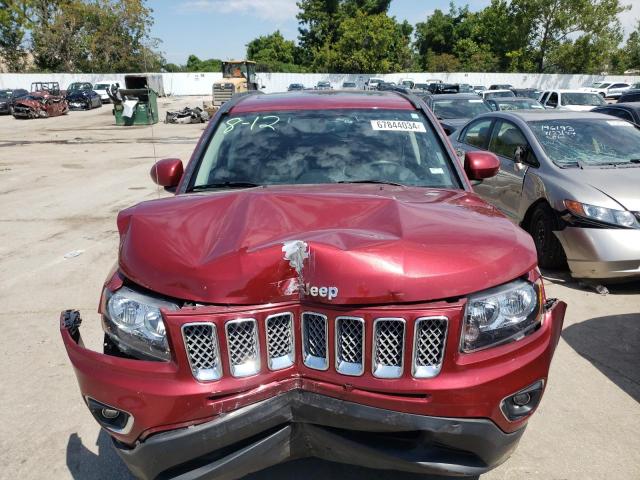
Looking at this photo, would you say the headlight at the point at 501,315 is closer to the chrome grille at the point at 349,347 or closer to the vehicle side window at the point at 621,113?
the chrome grille at the point at 349,347

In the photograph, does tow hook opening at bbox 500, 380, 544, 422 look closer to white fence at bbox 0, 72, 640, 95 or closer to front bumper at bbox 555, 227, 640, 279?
front bumper at bbox 555, 227, 640, 279

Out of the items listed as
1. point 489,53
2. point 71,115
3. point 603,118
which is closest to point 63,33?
point 71,115

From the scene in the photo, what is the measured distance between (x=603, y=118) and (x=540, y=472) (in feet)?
17.1

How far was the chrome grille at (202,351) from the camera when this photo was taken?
1.84m

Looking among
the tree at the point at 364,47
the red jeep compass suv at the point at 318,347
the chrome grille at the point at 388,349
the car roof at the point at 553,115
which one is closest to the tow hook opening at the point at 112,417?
the red jeep compass suv at the point at 318,347

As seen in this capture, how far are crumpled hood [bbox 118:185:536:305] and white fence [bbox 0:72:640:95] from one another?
164 ft

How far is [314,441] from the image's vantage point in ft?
6.35

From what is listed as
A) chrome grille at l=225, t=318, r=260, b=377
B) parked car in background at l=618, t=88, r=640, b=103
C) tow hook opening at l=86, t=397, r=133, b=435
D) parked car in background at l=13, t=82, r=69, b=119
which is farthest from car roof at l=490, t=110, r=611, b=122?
parked car in background at l=13, t=82, r=69, b=119

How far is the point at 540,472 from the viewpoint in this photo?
8.79 ft

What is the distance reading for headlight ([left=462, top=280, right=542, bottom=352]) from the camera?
6.28 ft

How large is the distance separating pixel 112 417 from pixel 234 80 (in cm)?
3166

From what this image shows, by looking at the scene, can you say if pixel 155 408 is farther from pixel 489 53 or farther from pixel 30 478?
pixel 489 53

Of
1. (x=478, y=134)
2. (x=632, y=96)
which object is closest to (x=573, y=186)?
(x=478, y=134)

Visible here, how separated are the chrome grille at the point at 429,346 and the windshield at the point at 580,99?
2055 centimetres
